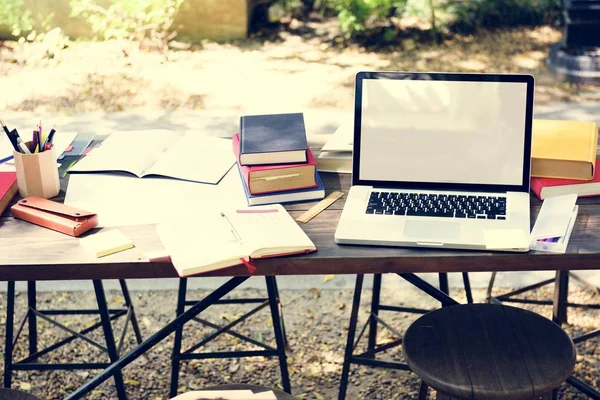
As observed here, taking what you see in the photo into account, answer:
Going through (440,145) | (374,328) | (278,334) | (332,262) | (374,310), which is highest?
(440,145)

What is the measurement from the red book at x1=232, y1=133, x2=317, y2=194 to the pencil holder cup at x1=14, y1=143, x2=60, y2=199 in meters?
0.55

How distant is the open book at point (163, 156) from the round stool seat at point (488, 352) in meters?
0.80

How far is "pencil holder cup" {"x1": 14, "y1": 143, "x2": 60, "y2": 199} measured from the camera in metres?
2.40

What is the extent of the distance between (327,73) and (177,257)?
518 cm

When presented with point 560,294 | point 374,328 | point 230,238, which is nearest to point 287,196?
point 230,238

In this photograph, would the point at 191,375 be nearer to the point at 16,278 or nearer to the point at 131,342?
the point at 131,342

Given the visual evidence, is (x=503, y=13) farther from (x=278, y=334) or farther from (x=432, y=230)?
(x=432, y=230)

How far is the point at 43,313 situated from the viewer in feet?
11.1

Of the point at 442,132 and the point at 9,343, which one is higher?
the point at 442,132

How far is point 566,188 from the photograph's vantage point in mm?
2385

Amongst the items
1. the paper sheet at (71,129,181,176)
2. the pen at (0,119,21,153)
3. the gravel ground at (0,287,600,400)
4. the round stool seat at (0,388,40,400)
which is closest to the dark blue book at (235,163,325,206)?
the paper sheet at (71,129,181,176)

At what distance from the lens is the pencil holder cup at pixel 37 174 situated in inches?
94.7

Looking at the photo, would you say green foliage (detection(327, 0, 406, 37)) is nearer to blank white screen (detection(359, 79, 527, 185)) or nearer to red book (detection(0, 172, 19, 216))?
blank white screen (detection(359, 79, 527, 185))

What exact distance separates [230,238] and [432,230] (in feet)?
1.70
